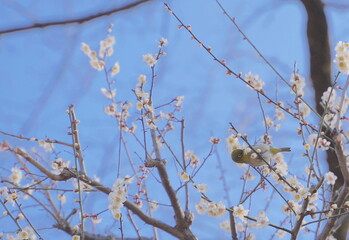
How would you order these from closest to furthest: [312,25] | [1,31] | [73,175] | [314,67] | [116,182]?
[1,31]
[116,182]
[73,175]
[312,25]
[314,67]

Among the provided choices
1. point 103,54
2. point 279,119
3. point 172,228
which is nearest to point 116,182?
point 172,228

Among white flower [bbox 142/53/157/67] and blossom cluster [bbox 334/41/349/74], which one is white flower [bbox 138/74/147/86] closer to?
white flower [bbox 142/53/157/67]

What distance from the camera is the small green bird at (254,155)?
2202 mm

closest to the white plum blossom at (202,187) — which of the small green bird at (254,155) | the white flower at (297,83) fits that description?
the small green bird at (254,155)

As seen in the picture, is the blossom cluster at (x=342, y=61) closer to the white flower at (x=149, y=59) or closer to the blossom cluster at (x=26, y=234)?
the white flower at (x=149, y=59)

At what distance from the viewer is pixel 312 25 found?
2.71 meters

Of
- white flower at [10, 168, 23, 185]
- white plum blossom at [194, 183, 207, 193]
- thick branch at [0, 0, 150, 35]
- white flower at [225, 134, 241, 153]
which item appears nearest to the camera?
thick branch at [0, 0, 150, 35]

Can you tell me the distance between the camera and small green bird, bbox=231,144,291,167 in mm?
2202

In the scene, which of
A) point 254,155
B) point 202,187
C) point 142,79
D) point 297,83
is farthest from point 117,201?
point 297,83

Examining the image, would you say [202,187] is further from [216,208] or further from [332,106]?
[332,106]

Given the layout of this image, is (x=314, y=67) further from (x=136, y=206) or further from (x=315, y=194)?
(x=136, y=206)

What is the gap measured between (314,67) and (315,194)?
47.9 inches

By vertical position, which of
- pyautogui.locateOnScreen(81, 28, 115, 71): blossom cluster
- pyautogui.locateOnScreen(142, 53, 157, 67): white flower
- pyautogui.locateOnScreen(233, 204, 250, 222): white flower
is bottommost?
pyautogui.locateOnScreen(233, 204, 250, 222): white flower

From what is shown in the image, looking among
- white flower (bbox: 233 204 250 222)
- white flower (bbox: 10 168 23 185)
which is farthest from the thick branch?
white flower (bbox: 10 168 23 185)
